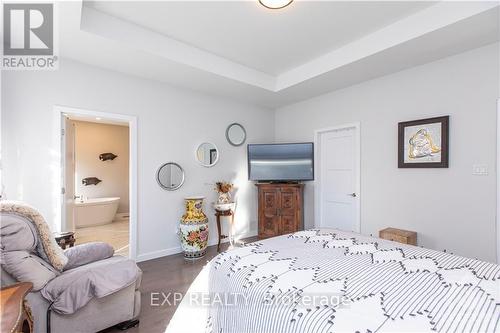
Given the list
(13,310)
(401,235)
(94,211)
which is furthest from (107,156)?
(401,235)

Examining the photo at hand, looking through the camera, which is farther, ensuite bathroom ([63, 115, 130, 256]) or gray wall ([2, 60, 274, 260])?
ensuite bathroom ([63, 115, 130, 256])

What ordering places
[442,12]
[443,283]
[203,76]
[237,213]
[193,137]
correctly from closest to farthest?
1. [443,283]
2. [442,12]
3. [203,76]
4. [193,137]
5. [237,213]

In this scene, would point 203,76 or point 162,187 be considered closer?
point 203,76

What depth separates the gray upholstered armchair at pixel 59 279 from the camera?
154 cm

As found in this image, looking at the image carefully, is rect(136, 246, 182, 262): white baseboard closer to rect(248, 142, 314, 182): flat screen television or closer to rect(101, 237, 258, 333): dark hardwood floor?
rect(101, 237, 258, 333): dark hardwood floor

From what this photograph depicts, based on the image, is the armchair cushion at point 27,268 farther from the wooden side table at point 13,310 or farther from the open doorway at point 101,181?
the open doorway at point 101,181

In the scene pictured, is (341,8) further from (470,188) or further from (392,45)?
(470,188)

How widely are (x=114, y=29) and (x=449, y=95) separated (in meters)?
3.73

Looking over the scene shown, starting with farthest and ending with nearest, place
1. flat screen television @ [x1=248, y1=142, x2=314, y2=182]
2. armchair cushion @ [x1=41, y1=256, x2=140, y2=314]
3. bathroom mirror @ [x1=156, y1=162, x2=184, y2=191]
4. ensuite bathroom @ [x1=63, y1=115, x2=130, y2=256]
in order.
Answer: ensuite bathroom @ [x1=63, y1=115, x2=130, y2=256] < flat screen television @ [x1=248, y1=142, x2=314, y2=182] < bathroom mirror @ [x1=156, y1=162, x2=184, y2=191] < armchair cushion @ [x1=41, y1=256, x2=140, y2=314]

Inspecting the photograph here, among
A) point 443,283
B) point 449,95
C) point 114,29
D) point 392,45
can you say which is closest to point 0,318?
point 443,283

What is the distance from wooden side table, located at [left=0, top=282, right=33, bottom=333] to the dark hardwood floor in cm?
93

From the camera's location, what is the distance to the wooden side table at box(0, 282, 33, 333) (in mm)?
1017

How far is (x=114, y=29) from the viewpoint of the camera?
255 centimetres

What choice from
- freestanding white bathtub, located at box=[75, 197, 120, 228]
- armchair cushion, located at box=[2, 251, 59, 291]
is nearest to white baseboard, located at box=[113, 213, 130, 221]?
freestanding white bathtub, located at box=[75, 197, 120, 228]
